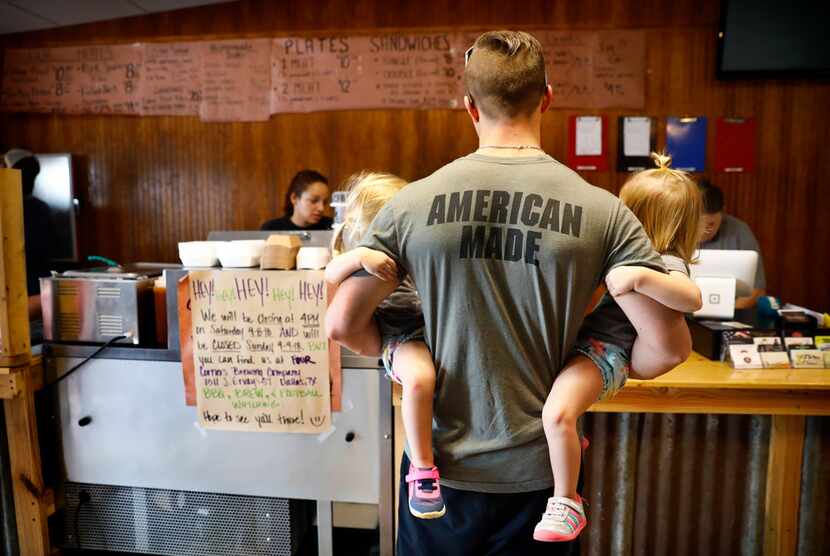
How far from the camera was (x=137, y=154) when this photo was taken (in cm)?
407

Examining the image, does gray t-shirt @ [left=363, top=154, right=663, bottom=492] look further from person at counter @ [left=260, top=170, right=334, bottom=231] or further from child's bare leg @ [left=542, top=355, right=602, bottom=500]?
person at counter @ [left=260, top=170, right=334, bottom=231]

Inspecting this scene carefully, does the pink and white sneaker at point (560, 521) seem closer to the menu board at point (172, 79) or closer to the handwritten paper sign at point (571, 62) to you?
the handwritten paper sign at point (571, 62)

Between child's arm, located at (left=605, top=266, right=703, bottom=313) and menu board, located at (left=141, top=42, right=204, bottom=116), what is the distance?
376cm

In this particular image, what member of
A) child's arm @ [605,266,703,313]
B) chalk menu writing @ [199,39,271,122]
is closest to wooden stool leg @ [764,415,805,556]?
child's arm @ [605,266,703,313]

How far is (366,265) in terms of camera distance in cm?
91

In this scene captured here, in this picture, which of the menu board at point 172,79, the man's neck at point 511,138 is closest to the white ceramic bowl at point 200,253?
the man's neck at point 511,138

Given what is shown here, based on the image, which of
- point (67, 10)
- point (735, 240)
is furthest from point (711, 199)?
point (67, 10)

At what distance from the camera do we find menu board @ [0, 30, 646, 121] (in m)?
3.66

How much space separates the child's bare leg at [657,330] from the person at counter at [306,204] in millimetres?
2601

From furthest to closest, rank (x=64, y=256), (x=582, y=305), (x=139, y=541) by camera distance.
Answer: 1. (x=64, y=256)
2. (x=139, y=541)
3. (x=582, y=305)

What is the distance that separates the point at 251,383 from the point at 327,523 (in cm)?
54

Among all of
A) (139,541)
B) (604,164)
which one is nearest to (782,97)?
(604,164)

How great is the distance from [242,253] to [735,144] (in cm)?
Answer: 325

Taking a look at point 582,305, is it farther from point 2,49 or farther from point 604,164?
point 2,49
